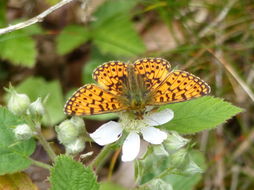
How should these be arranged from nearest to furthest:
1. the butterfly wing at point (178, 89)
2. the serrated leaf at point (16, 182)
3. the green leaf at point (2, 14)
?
1. the butterfly wing at point (178, 89)
2. the serrated leaf at point (16, 182)
3. the green leaf at point (2, 14)

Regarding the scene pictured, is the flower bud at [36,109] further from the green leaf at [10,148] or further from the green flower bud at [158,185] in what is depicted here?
the green flower bud at [158,185]

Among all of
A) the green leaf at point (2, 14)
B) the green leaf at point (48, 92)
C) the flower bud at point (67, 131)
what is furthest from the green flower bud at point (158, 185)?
the green leaf at point (2, 14)

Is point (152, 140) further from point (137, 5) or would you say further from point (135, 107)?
point (137, 5)

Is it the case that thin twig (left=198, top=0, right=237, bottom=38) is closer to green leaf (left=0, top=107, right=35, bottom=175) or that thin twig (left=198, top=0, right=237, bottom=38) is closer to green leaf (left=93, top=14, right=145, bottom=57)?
green leaf (left=93, top=14, right=145, bottom=57)

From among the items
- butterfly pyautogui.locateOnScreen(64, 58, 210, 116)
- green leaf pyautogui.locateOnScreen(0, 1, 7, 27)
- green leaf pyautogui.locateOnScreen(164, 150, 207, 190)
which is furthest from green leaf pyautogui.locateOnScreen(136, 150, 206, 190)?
green leaf pyautogui.locateOnScreen(0, 1, 7, 27)

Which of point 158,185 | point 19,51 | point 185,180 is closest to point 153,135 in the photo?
point 158,185

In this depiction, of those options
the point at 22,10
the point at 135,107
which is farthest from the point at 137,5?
the point at 135,107

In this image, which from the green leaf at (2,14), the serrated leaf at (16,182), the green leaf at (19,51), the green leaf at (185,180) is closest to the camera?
the serrated leaf at (16,182)
